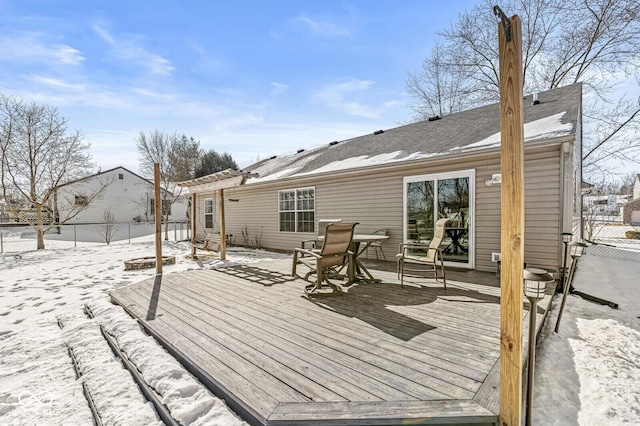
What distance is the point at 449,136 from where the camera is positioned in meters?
6.66

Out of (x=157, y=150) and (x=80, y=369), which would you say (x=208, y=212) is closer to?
(x=80, y=369)

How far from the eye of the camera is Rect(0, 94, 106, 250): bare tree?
10.6 meters

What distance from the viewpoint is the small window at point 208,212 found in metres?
12.8

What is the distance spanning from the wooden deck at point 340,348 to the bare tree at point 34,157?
10.3 meters

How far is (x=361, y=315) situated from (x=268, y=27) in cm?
739

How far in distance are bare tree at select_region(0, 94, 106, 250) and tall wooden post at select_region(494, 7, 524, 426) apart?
13695 millimetres

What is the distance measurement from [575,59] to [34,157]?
21432 millimetres

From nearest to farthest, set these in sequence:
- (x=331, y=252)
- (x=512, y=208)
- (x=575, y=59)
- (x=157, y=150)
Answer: (x=512, y=208)
(x=331, y=252)
(x=575, y=59)
(x=157, y=150)

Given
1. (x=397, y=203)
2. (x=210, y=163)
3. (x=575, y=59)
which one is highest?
(x=575, y=59)

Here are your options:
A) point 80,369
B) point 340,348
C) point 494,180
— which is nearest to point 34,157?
point 80,369

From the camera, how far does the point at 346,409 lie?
5.42ft

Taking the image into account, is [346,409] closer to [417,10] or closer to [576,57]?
[417,10]

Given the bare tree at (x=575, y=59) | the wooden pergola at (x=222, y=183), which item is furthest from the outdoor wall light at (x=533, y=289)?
the bare tree at (x=575, y=59)

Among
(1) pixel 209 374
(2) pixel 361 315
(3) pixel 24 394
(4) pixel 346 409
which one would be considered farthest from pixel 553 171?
(3) pixel 24 394
